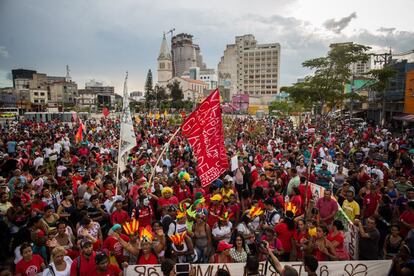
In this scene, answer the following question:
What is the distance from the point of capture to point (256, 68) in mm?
144000

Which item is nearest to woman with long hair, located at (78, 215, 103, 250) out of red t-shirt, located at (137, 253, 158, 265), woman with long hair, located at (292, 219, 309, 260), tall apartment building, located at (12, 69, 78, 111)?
red t-shirt, located at (137, 253, 158, 265)

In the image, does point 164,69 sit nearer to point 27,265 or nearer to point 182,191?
point 182,191

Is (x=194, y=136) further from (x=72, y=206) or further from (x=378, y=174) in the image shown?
(x=378, y=174)

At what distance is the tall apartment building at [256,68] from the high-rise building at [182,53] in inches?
1130

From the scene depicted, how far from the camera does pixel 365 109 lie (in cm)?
4419

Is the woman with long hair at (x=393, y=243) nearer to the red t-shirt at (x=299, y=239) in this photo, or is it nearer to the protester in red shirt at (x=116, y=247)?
the red t-shirt at (x=299, y=239)

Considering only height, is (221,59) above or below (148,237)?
above

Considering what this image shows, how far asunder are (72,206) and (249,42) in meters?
153

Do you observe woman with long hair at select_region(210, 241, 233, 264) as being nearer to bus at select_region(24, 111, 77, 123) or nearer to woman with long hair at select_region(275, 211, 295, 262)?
woman with long hair at select_region(275, 211, 295, 262)

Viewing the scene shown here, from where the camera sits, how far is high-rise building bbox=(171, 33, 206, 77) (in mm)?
167125

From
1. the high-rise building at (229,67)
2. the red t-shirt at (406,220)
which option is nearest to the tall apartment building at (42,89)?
the high-rise building at (229,67)

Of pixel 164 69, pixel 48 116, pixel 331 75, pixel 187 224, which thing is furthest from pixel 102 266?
pixel 164 69

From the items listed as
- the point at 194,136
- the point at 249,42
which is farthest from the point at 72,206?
the point at 249,42

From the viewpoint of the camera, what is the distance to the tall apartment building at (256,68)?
465ft
